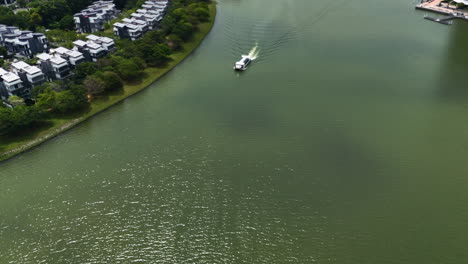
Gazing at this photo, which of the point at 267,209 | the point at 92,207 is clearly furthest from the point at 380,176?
the point at 92,207

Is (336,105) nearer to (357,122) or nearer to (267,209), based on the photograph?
(357,122)

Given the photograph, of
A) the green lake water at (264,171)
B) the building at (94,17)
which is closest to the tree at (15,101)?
the green lake water at (264,171)

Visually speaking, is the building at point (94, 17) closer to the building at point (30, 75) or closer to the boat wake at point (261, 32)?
the building at point (30, 75)

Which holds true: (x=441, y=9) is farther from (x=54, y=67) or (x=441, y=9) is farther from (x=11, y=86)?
(x=11, y=86)

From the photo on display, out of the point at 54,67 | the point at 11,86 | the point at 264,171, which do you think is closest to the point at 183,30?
the point at 54,67

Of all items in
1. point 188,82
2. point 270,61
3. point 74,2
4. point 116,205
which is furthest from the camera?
point 74,2
